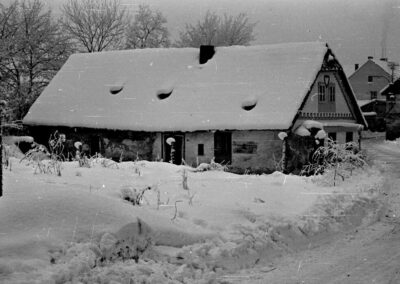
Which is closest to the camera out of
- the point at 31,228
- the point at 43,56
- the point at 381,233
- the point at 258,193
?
the point at 31,228

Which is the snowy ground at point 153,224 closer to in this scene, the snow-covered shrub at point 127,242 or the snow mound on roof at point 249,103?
the snow-covered shrub at point 127,242

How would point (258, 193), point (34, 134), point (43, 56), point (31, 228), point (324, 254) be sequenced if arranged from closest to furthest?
point (31, 228) < point (324, 254) < point (258, 193) < point (34, 134) < point (43, 56)

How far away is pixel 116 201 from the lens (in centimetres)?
672

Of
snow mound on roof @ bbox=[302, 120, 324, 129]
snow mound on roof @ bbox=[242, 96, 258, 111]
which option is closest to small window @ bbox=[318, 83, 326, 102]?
snow mound on roof @ bbox=[302, 120, 324, 129]

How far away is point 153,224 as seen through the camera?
20.9ft

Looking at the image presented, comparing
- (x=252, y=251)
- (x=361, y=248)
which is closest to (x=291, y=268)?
(x=252, y=251)

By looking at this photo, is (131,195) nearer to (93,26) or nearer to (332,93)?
(332,93)

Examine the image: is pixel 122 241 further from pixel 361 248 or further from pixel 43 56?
pixel 43 56

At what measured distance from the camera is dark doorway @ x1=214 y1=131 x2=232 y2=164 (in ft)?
75.2

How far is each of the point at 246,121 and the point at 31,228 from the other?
16945mm

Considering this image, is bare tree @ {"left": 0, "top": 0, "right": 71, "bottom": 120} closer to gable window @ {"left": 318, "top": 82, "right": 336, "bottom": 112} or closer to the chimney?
the chimney

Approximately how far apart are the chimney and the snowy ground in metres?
17.0

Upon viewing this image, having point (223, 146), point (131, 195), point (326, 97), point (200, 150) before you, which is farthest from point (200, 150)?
point (131, 195)

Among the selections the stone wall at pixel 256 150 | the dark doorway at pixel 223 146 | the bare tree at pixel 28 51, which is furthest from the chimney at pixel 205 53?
the bare tree at pixel 28 51
